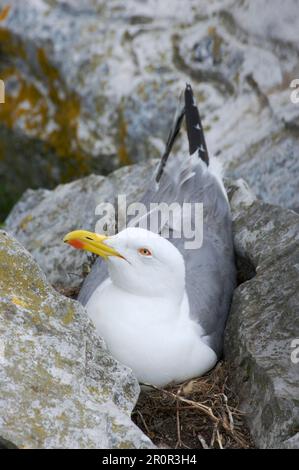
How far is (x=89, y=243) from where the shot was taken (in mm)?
4250

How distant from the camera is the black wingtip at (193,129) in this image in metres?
5.69

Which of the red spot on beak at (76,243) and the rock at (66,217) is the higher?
the red spot on beak at (76,243)

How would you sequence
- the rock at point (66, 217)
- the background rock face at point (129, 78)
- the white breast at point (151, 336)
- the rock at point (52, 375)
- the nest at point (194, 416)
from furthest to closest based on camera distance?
the background rock face at point (129, 78), the rock at point (66, 217), the white breast at point (151, 336), the nest at point (194, 416), the rock at point (52, 375)

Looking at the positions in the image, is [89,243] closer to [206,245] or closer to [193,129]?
[206,245]

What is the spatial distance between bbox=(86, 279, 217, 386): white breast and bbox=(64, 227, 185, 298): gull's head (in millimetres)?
65

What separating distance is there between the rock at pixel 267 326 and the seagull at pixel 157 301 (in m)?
0.13

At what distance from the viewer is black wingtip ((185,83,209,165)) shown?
5.69 meters

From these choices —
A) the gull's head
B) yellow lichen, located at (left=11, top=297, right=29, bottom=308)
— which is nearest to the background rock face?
the gull's head

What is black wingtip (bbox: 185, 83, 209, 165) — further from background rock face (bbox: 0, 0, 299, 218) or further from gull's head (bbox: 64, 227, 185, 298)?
gull's head (bbox: 64, 227, 185, 298)

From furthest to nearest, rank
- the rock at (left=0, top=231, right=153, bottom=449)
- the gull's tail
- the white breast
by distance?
the gull's tail
the white breast
the rock at (left=0, top=231, right=153, bottom=449)

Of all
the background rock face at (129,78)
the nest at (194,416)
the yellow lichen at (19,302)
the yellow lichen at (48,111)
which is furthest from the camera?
the yellow lichen at (48,111)

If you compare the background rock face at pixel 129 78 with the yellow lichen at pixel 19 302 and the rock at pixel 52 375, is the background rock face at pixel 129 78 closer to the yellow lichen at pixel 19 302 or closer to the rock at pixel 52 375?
the rock at pixel 52 375

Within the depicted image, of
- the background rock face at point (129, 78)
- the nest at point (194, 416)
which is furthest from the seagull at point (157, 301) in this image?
the background rock face at point (129, 78)
